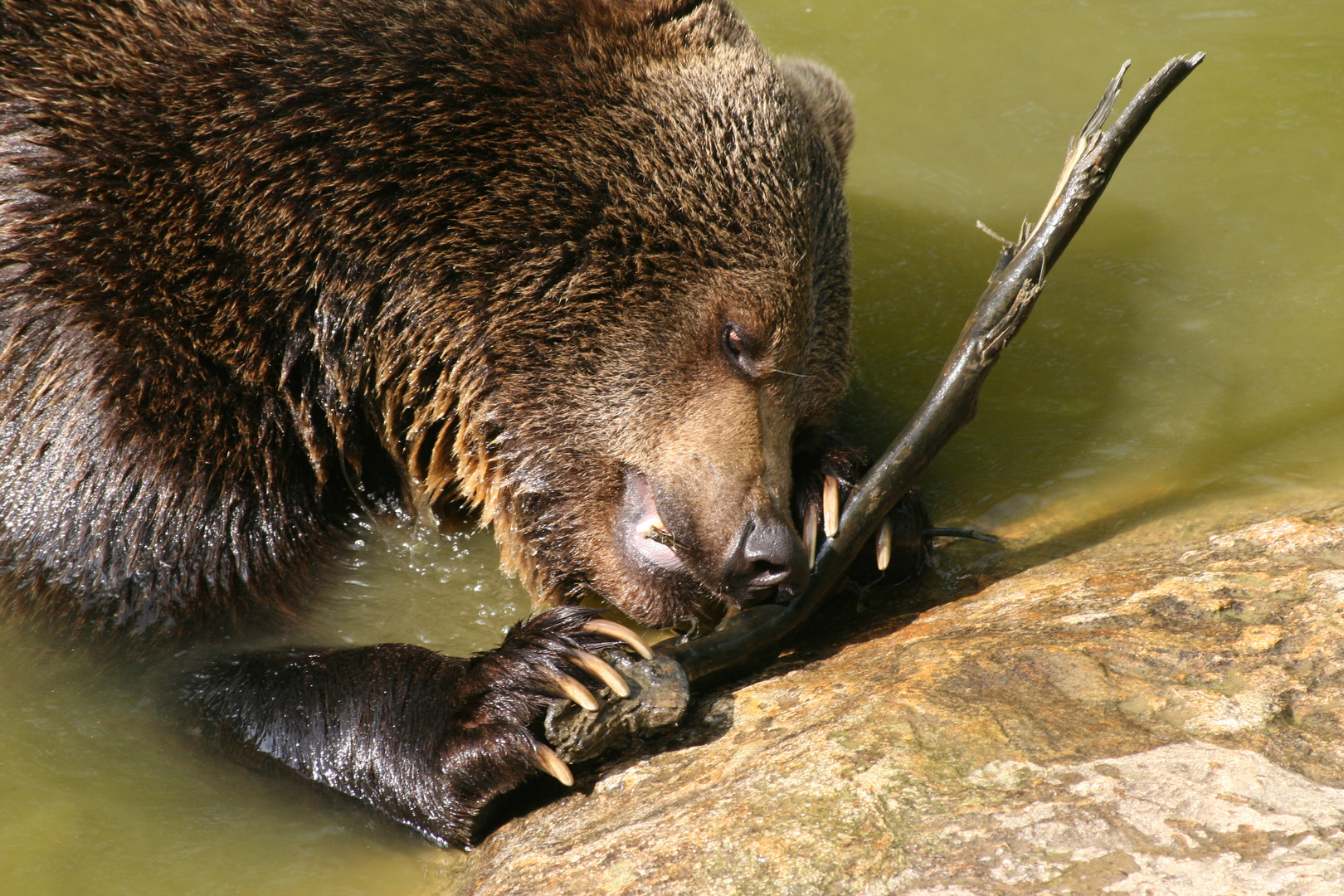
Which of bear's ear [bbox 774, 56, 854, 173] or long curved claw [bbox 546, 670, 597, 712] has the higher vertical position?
bear's ear [bbox 774, 56, 854, 173]

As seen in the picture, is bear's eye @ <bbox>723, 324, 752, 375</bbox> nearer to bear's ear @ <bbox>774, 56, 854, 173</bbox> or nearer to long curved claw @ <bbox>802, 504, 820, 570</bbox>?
long curved claw @ <bbox>802, 504, 820, 570</bbox>

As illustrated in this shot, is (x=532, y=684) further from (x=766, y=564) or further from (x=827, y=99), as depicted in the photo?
(x=827, y=99)

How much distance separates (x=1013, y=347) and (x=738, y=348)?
2216mm

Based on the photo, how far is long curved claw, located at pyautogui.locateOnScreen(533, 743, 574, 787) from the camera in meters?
3.27

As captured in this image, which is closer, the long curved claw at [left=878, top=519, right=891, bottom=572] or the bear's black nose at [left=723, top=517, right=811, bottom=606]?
the bear's black nose at [left=723, top=517, right=811, bottom=606]

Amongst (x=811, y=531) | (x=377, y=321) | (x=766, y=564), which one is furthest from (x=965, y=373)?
(x=377, y=321)

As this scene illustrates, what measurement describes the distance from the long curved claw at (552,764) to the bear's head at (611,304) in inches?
34.4

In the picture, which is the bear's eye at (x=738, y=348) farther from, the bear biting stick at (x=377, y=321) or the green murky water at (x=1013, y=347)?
the green murky water at (x=1013, y=347)

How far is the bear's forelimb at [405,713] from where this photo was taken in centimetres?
342

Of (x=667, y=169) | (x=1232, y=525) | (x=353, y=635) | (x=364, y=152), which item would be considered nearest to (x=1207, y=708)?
(x=1232, y=525)

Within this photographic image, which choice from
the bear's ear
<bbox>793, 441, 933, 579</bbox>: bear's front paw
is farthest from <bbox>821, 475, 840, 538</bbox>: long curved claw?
the bear's ear

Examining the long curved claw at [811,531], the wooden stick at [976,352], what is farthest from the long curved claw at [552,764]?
the long curved claw at [811,531]

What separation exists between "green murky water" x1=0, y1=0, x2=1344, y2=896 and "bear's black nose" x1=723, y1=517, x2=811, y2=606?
112 cm

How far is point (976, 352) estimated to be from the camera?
12.8ft
